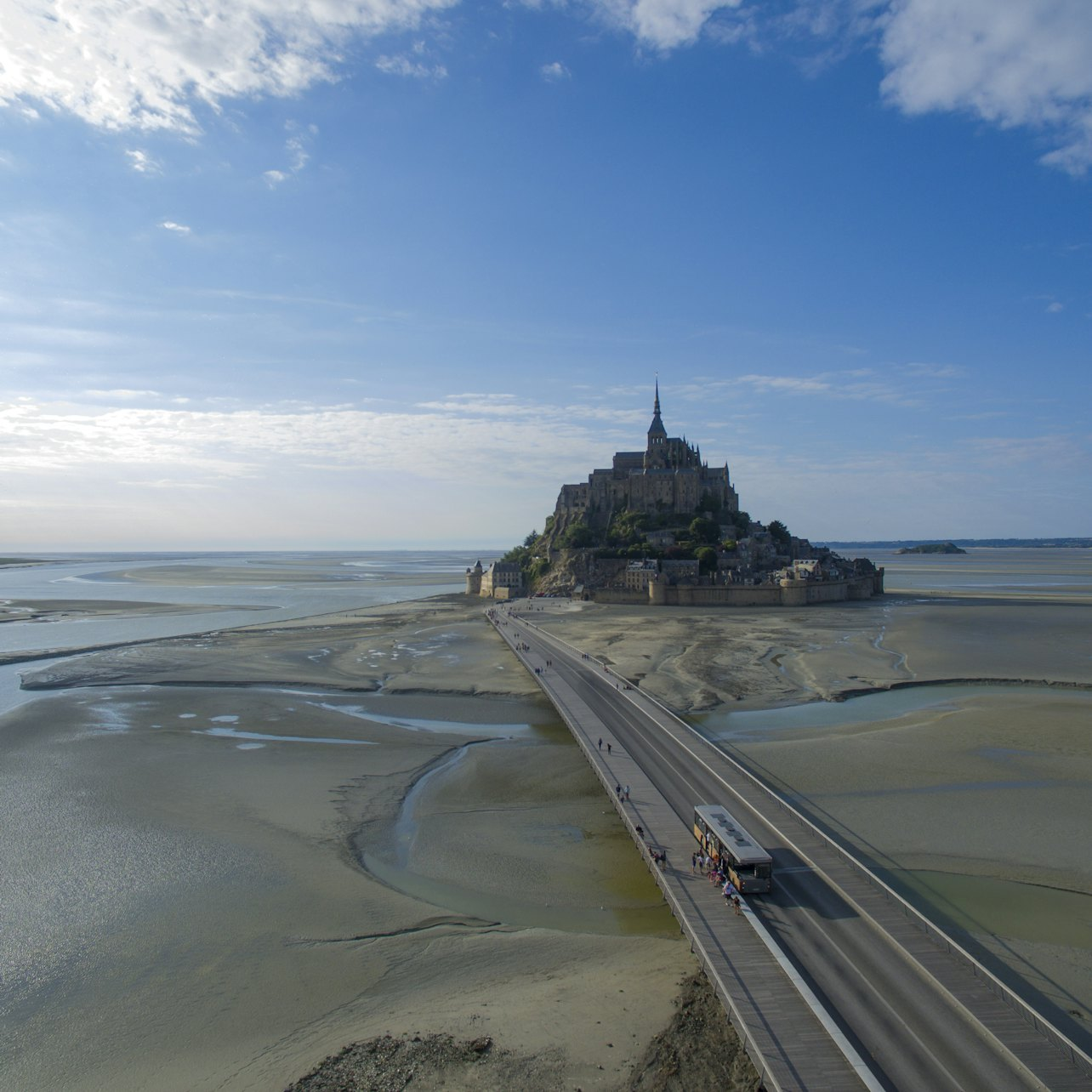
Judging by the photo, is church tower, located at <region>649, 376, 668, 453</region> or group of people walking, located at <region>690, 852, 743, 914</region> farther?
church tower, located at <region>649, 376, 668, 453</region>

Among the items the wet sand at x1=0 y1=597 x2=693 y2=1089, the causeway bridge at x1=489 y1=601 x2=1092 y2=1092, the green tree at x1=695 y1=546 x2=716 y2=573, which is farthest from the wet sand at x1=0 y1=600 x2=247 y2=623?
the causeway bridge at x1=489 y1=601 x2=1092 y2=1092

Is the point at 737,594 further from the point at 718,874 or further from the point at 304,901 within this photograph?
the point at 304,901

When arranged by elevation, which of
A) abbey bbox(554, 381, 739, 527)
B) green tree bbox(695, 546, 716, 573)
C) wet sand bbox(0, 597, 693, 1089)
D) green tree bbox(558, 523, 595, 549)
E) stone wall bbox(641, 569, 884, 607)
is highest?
abbey bbox(554, 381, 739, 527)

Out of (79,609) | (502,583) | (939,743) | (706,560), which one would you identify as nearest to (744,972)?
(939,743)

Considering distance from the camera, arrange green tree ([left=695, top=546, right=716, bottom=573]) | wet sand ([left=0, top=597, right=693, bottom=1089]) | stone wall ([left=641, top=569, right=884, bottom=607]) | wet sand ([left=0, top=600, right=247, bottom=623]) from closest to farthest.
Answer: wet sand ([left=0, top=597, right=693, bottom=1089]) < wet sand ([left=0, top=600, right=247, bottom=623]) < stone wall ([left=641, top=569, right=884, bottom=607]) < green tree ([left=695, top=546, right=716, bottom=573])

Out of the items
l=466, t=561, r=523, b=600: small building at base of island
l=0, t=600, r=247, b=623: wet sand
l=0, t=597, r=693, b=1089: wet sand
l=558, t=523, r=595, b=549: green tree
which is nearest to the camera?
l=0, t=597, r=693, b=1089: wet sand

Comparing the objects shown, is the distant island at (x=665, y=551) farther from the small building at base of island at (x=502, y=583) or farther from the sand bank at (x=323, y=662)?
the sand bank at (x=323, y=662)

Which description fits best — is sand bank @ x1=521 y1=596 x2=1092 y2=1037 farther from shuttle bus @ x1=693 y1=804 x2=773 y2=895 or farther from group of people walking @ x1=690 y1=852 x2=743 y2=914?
group of people walking @ x1=690 y1=852 x2=743 y2=914
